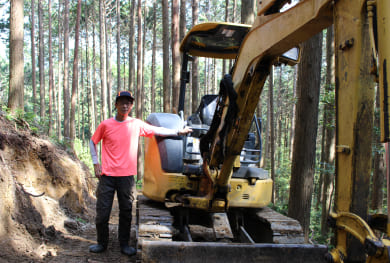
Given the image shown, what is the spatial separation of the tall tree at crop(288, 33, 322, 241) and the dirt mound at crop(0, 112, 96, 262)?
13.5 feet

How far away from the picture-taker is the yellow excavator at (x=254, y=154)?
7.64ft

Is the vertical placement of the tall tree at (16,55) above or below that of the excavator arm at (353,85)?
above

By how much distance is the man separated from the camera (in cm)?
522

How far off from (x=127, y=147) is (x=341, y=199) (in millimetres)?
3483

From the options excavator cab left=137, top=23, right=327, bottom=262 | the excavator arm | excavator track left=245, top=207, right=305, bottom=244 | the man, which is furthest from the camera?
the man

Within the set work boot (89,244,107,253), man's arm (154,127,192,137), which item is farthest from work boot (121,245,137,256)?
man's arm (154,127,192,137)

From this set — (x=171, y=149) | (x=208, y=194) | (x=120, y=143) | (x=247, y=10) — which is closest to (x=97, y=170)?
(x=120, y=143)

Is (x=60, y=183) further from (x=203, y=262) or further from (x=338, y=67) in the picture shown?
(x=338, y=67)

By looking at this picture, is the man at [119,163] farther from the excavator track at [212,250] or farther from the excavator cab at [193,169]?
the excavator track at [212,250]

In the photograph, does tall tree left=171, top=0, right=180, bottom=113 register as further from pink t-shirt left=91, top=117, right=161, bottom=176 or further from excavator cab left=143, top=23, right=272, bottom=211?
pink t-shirt left=91, top=117, right=161, bottom=176

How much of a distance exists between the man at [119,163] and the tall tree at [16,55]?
4738 millimetres

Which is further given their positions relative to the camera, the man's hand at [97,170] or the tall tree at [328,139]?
the tall tree at [328,139]

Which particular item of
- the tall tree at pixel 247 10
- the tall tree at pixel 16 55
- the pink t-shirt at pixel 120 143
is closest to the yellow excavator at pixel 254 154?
the pink t-shirt at pixel 120 143

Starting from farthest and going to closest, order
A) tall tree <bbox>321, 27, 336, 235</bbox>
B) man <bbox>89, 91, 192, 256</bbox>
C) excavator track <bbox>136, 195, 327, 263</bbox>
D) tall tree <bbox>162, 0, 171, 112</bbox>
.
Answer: tall tree <bbox>162, 0, 171, 112</bbox>
tall tree <bbox>321, 27, 336, 235</bbox>
man <bbox>89, 91, 192, 256</bbox>
excavator track <bbox>136, 195, 327, 263</bbox>
